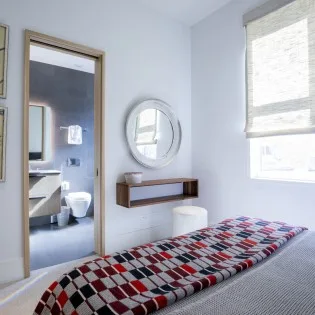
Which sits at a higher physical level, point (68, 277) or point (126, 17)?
point (126, 17)

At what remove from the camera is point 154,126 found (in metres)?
2.93

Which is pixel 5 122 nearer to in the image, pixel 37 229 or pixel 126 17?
pixel 126 17

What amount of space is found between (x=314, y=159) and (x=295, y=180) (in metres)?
0.26

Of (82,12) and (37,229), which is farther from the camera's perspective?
(37,229)

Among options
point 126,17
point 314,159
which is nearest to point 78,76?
point 126,17

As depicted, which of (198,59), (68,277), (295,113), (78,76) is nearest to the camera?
(68,277)

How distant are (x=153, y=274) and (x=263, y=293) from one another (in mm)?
396

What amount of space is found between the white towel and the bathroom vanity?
66 centimetres

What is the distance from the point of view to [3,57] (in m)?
1.97

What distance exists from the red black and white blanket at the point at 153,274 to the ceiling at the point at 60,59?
3094 mm

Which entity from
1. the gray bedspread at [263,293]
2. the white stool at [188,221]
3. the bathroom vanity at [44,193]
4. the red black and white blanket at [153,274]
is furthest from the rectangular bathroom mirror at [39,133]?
the gray bedspread at [263,293]

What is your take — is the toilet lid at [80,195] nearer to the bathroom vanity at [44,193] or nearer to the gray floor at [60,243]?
the bathroom vanity at [44,193]

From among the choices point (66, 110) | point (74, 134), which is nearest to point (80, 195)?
point (74, 134)

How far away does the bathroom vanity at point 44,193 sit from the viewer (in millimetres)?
3326
